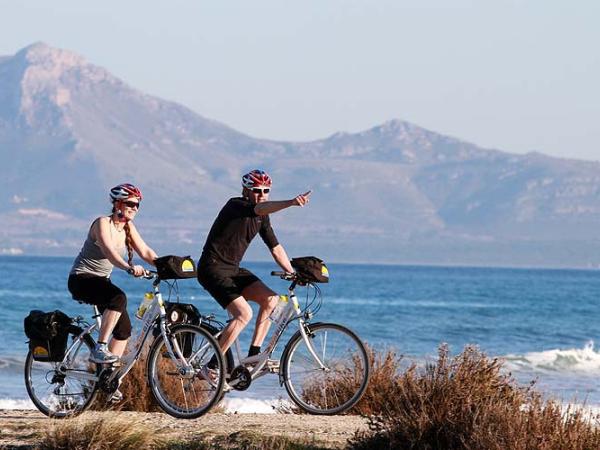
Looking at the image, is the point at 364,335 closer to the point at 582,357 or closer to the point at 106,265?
the point at 582,357

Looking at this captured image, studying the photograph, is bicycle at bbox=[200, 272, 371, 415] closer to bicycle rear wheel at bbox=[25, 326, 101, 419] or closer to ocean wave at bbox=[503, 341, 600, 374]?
bicycle rear wheel at bbox=[25, 326, 101, 419]

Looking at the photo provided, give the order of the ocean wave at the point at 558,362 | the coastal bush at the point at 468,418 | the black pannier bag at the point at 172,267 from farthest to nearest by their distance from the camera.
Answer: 1. the ocean wave at the point at 558,362
2. the black pannier bag at the point at 172,267
3. the coastal bush at the point at 468,418

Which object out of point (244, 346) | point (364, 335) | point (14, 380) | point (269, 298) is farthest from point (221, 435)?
point (364, 335)

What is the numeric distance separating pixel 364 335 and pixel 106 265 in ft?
93.7

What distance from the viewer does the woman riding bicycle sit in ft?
33.0

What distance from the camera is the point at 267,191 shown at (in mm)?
10148

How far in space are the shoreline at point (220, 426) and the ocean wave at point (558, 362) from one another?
1634 cm

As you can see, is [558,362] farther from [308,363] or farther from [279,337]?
[279,337]

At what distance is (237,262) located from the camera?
10117 mm

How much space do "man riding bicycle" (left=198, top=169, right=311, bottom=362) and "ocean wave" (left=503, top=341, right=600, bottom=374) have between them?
54.6ft

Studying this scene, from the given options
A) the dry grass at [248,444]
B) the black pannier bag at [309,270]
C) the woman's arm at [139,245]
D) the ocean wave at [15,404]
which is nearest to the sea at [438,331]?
the ocean wave at [15,404]

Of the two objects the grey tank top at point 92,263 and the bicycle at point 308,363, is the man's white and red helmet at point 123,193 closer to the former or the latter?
the grey tank top at point 92,263

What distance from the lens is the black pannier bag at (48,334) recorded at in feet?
34.4

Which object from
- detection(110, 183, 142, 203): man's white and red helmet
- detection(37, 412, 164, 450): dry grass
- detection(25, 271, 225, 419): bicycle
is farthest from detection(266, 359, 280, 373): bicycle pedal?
detection(110, 183, 142, 203): man's white and red helmet
